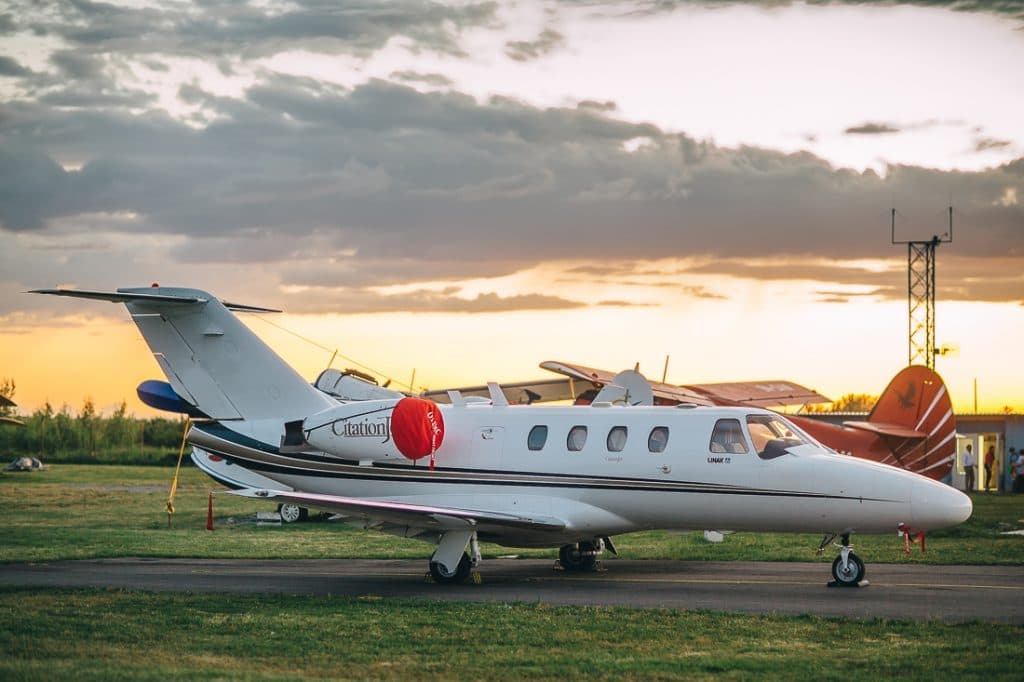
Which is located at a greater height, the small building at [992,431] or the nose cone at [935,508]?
the small building at [992,431]

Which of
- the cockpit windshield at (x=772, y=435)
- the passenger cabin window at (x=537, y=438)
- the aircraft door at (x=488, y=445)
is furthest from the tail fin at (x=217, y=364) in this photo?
the cockpit windshield at (x=772, y=435)

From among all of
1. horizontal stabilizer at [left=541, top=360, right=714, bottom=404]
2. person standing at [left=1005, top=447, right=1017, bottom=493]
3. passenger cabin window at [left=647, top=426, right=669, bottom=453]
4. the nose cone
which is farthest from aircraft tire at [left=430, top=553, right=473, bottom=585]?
person standing at [left=1005, top=447, right=1017, bottom=493]

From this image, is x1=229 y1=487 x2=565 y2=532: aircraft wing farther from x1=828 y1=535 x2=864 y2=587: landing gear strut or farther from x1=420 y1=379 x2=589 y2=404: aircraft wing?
x1=420 y1=379 x2=589 y2=404: aircraft wing

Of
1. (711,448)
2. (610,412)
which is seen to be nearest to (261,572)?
(610,412)

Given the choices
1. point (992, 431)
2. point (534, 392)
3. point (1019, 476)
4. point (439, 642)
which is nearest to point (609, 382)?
point (534, 392)

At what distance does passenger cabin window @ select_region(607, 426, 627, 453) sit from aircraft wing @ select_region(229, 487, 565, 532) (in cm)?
152

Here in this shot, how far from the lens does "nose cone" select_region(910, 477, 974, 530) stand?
18891 mm

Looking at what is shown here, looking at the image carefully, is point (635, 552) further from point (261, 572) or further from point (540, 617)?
point (540, 617)

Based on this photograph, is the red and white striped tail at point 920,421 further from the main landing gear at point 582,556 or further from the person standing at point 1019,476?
the person standing at point 1019,476

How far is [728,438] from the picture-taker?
20.2 metres

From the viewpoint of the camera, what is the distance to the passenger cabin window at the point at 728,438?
792 inches

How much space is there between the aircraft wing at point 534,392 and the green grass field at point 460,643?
15175 mm

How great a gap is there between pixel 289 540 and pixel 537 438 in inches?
373

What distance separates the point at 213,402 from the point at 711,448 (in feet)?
31.0
